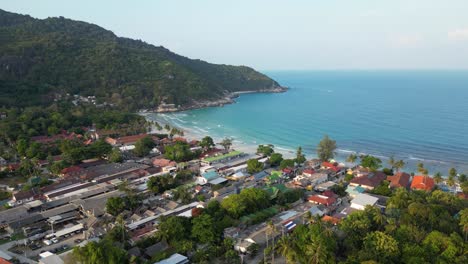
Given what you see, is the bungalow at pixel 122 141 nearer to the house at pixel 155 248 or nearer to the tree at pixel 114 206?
the tree at pixel 114 206

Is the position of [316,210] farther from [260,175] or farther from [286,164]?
[286,164]

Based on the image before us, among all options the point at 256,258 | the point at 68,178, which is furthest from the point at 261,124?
the point at 256,258

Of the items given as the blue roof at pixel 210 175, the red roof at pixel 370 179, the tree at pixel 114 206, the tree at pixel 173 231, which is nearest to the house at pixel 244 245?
the tree at pixel 173 231

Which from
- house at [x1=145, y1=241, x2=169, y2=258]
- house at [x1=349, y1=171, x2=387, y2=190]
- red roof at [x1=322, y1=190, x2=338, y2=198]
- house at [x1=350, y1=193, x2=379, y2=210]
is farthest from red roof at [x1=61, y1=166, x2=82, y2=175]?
house at [x1=349, y1=171, x2=387, y2=190]

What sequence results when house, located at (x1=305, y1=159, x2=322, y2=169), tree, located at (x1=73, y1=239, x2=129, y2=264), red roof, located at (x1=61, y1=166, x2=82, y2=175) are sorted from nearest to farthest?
tree, located at (x1=73, y1=239, x2=129, y2=264) < red roof, located at (x1=61, y1=166, x2=82, y2=175) < house, located at (x1=305, y1=159, x2=322, y2=169)

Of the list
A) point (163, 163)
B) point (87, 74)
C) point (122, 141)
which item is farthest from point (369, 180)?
point (87, 74)

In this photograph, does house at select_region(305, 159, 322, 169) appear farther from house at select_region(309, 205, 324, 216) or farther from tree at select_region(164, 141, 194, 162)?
tree at select_region(164, 141, 194, 162)
